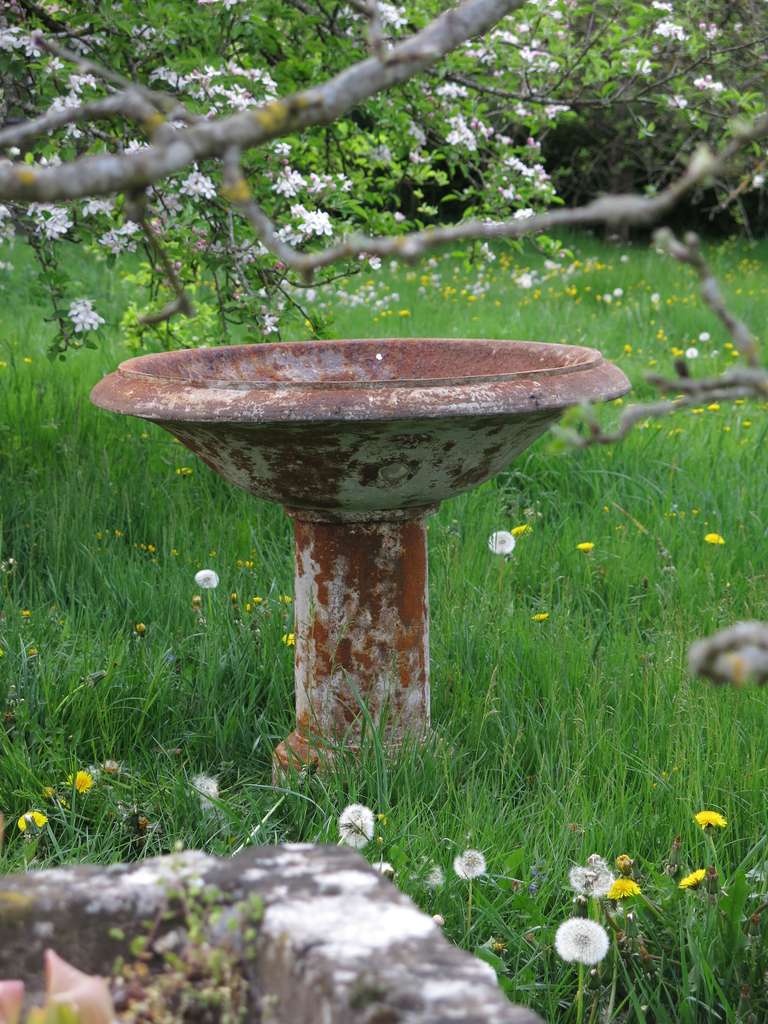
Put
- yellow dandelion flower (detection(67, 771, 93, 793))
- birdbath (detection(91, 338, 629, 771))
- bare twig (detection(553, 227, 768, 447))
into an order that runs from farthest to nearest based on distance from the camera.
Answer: yellow dandelion flower (detection(67, 771, 93, 793)), birdbath (detection(91, 338, 629, 771)), bare twig (detection(553, 227, 768, 447))

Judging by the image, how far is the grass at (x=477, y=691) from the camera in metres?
2.16

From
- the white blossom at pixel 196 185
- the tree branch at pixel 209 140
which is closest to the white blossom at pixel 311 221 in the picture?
the white blossom at pixel 196 185

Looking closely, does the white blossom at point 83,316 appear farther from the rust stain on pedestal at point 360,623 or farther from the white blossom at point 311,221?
the rust stain on pedestal at point 360,623

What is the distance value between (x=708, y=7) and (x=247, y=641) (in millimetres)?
3124

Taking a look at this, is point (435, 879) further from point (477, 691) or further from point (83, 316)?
point (83, 316)

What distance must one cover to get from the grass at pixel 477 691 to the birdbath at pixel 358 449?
8.4 inches

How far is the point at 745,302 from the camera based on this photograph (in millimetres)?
9094

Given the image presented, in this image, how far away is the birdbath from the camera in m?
2.28

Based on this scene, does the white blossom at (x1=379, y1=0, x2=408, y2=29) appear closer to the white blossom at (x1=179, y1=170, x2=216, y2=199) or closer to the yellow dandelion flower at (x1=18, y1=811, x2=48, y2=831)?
the white blossom at (x1=179, y1=170, x2=216, y2=199)

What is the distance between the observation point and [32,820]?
2438 mm

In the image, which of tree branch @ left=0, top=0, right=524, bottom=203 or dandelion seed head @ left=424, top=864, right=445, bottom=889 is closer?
tree branch @ left=0, top=0, right=524, bottom=203

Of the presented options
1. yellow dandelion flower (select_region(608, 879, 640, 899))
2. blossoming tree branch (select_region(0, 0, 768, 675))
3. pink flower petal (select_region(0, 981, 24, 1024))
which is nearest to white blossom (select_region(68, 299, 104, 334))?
blossoming tree branch (select_region(0, 0, 768, 675))

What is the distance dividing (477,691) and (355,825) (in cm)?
98

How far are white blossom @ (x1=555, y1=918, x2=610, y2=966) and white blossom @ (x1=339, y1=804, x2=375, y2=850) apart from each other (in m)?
0.52
